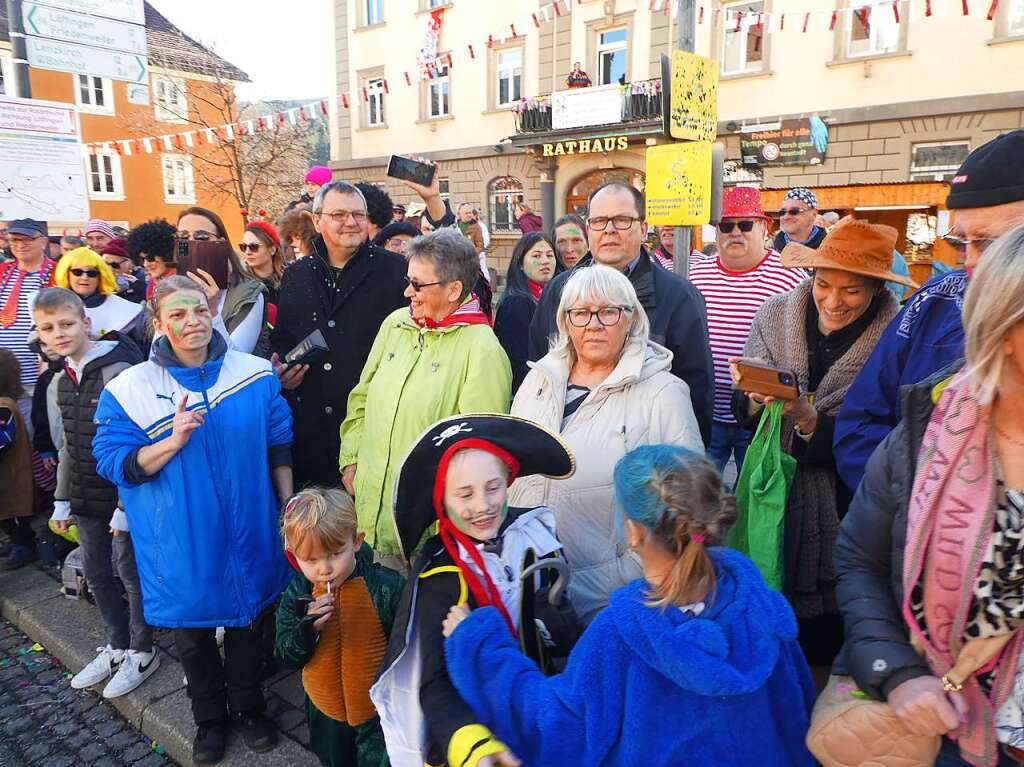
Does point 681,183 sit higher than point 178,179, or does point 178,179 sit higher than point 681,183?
point 178,179

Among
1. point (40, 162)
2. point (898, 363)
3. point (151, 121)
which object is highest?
point (151, 121)

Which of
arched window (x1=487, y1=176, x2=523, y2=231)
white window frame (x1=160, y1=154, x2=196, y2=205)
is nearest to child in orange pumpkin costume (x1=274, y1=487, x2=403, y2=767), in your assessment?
arched window (x1=487, y1=176, x2=523, y2=231)

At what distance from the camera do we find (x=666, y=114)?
15.8 ft

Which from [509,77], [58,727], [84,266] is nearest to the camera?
[58,727]

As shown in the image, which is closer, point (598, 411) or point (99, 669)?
point (598, 411)

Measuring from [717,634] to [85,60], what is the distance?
6.00 metres

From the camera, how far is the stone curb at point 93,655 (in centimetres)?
283

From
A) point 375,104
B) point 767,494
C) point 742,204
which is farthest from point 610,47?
point 767,494

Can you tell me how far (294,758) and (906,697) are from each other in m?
2.38

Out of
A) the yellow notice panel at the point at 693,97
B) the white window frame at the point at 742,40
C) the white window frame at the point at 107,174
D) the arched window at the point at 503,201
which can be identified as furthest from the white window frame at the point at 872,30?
the white window frame at the point at 107,174

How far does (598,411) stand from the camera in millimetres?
2260

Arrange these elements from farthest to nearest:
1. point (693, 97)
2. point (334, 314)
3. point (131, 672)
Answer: point (693, 97), point (334, 314), point (131, 672)

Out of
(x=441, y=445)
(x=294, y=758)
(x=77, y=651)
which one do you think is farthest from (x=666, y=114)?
(x=77, y=651)

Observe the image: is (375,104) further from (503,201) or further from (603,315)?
(603,315)
